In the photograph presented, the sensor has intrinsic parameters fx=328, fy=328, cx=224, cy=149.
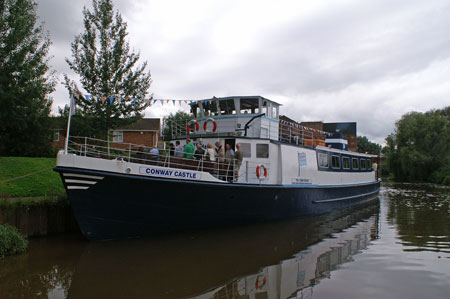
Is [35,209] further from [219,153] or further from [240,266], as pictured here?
[240,266]

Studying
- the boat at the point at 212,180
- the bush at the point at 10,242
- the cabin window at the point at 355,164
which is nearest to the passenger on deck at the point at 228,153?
the boat at the point at 212,180

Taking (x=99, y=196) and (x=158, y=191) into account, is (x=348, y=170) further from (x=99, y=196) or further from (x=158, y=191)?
(x=99, y=196)

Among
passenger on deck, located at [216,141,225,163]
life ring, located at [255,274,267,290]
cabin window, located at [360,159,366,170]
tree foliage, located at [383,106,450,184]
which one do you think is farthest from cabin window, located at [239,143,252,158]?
tree foliage, located at [383,106,450,184]

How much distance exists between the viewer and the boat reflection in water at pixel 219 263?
19.5ft

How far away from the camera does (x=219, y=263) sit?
24.1 feet

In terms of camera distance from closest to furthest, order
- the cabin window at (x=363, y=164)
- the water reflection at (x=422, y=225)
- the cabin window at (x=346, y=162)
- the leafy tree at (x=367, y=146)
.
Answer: the water reflection at (x=422, y=225), the cabin window at (x=346, y=162), the cabin window at (x=363, y=164), the leafy tree at (x=367, y=146)

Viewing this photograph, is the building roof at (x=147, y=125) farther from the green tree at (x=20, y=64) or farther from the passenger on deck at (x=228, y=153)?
the passenger on deck at (x=228, y=153)

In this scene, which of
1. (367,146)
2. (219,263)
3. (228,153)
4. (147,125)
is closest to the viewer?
(219,263)

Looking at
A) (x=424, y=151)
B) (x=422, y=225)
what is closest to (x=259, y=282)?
(x=422, y=225)

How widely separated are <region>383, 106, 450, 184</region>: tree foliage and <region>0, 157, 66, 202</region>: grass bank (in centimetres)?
3894

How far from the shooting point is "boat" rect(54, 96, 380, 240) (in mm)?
8070

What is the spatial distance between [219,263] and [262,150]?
16.6ft

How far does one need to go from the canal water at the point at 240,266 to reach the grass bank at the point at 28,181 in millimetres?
2545

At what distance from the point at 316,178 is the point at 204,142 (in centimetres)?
495
